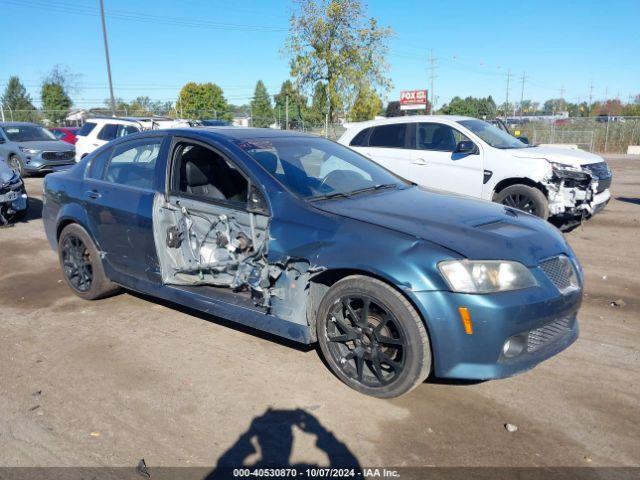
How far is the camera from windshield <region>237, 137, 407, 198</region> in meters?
3.91

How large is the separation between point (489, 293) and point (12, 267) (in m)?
5.97

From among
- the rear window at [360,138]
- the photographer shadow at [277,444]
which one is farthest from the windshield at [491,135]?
the photographer shadow at [277,444]

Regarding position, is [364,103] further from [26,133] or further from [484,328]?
[484,328]

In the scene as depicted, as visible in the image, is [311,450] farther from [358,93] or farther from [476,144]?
[358,93]

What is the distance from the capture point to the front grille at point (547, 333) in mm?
3205

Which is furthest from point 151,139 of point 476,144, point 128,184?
point 476,144

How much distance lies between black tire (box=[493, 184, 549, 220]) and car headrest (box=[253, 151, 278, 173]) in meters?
4.74

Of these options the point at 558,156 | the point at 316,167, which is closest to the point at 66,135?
the point at 558,156

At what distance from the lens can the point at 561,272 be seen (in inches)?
136

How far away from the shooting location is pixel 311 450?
2.88 meters

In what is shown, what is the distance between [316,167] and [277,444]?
2.19m

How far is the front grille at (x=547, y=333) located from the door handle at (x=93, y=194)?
3843 millimetres

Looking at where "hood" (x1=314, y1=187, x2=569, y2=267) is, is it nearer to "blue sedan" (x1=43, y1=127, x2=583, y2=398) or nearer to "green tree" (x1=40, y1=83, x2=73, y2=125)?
"blue sedan" (x1=43, y1=127, x2=583, y2=398)

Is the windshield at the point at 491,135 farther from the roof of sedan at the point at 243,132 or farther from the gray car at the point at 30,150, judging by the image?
the gray car at the point at 30,150
